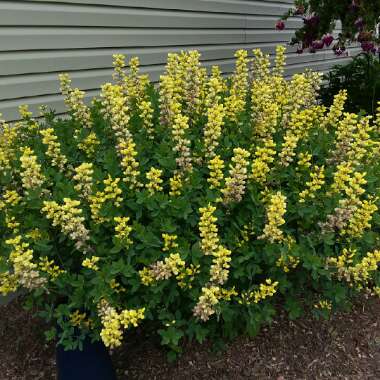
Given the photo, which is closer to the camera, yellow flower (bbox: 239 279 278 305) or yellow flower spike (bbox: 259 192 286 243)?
yellow flower spike (bbox: 259 192 286 243)

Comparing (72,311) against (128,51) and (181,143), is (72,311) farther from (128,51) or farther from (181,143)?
(128,51)

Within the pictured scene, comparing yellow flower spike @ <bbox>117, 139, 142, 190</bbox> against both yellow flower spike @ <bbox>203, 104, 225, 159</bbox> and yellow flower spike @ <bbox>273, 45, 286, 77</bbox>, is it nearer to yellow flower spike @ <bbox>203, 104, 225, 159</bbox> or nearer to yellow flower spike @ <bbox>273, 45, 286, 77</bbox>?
yellow flower spike @ <bbox>203, 104, 225, 159</bbox>

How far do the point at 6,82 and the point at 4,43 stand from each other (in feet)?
1.00

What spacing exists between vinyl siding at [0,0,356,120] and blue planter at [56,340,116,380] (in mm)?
2131

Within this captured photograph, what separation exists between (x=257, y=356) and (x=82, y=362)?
1.18 m

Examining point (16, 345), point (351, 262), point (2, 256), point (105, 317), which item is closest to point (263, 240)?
point (351, 262)

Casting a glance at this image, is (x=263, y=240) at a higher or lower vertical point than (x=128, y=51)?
lower

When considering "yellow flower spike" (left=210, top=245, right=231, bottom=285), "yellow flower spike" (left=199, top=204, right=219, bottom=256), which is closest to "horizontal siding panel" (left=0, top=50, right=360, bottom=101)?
"yellow flower spike" (left=199, top=204, right=219, bottom=256)

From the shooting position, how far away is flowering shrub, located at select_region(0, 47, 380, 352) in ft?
7.07

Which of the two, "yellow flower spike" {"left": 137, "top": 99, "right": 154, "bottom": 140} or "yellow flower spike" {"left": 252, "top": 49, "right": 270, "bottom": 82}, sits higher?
"yellow flower spike" {"left": 252, "top": 49, "right": 270, "bottom": 82}

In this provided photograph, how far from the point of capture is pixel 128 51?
488 centimetres

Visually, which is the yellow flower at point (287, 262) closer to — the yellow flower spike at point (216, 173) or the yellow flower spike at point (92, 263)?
the yellow flower spike at point (216, 173)

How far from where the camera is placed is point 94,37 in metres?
4.44

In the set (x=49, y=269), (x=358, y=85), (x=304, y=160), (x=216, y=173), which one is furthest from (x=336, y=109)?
(x=358, y=85)
